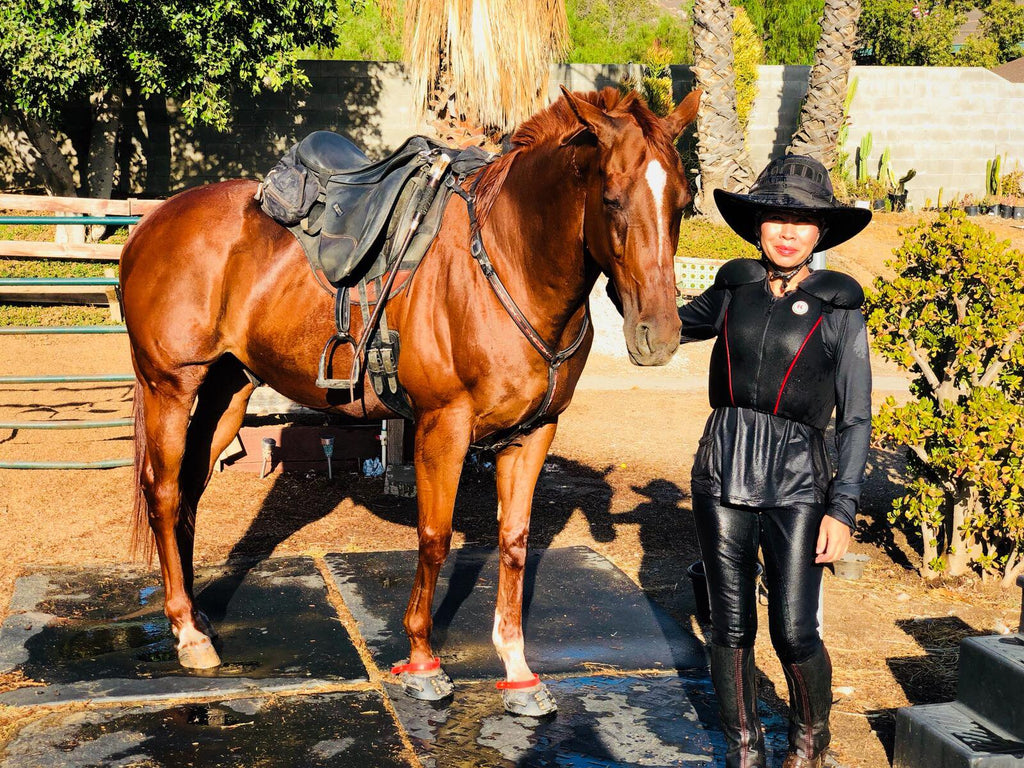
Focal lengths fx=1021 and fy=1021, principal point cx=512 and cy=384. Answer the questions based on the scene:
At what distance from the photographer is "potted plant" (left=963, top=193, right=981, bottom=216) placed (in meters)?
19.9

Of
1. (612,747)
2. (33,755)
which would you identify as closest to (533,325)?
(612,747)

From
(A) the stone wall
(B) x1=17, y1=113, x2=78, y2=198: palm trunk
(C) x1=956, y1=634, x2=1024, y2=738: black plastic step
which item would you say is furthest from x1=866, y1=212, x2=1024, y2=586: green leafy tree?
(A) the stone wall

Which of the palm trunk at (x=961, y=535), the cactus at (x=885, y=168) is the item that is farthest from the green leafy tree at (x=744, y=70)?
the palm trunk at (x=961, y=535)

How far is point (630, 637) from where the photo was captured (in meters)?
4.71

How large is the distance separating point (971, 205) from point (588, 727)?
1948 centimetres

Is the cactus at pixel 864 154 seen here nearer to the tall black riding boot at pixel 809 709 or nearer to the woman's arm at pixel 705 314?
the woman's arm at pixel 705 314

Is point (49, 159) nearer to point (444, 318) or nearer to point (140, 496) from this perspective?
point (140, 496)

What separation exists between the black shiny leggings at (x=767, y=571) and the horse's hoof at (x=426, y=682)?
1.22 metres

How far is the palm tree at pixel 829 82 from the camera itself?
17594 millimetres

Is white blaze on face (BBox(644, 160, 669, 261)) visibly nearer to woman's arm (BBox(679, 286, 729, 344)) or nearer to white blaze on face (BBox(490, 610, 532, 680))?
woman's arm (BBox(679, 286, 729, 344))

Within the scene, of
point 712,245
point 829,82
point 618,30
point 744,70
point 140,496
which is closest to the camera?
point 140,496

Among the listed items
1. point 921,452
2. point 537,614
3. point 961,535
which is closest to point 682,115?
point 537,614

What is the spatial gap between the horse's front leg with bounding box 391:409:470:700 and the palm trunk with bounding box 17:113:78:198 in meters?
14.1

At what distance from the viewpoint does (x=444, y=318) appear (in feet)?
13.1
